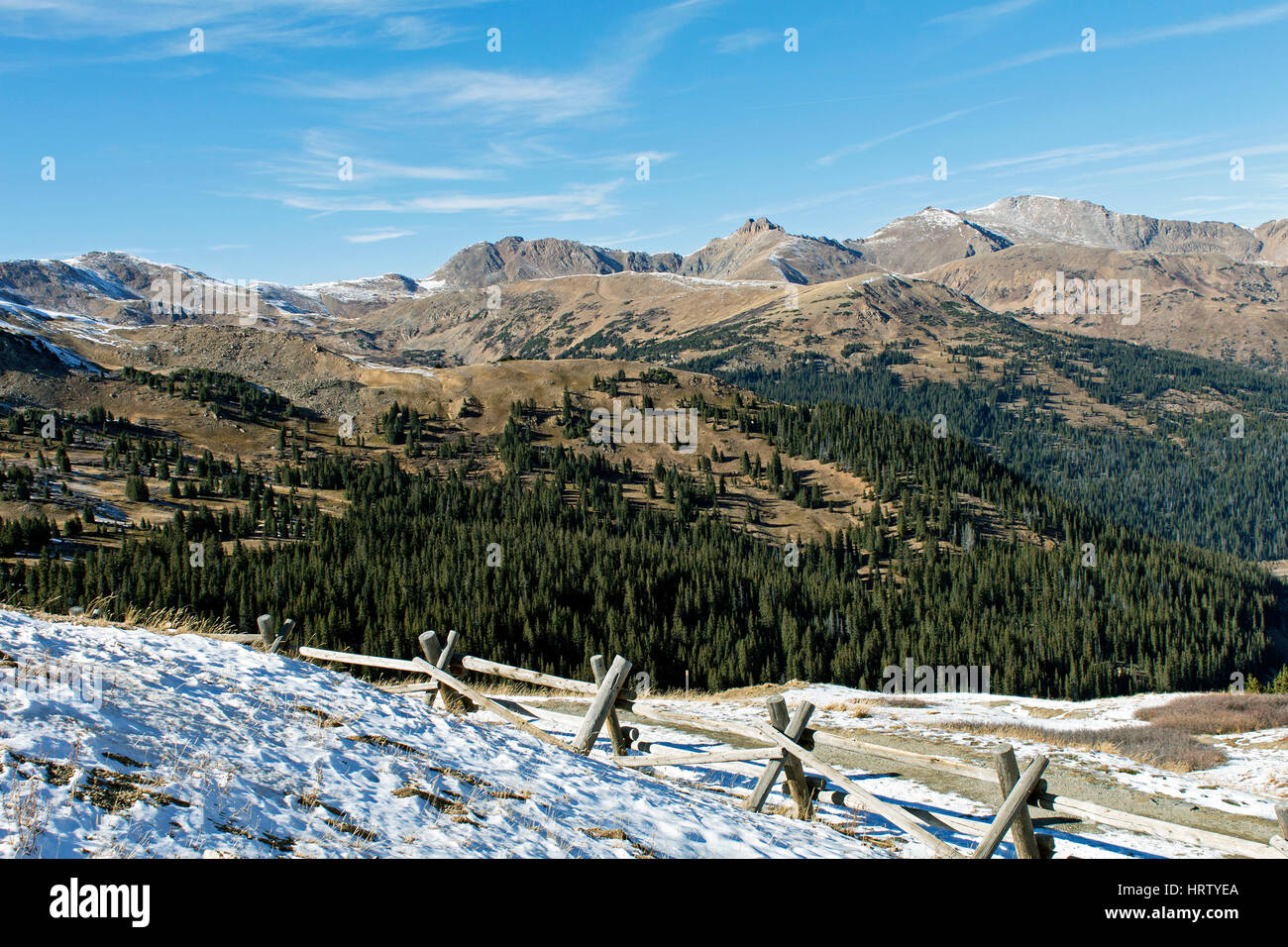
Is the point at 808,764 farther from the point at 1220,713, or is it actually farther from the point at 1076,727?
the point at 1220,713

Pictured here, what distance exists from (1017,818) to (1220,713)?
29470 millimetres

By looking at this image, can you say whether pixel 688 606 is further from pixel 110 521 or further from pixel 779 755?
pixel 779 755

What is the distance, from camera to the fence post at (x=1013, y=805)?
1227cm

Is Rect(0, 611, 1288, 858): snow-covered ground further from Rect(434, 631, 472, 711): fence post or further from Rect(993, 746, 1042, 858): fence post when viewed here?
Rect(993, 746, 1042, 858): fence post

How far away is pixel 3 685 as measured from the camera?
1216 centimetres

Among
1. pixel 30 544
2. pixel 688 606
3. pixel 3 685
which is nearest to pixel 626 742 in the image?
pixel 3 685

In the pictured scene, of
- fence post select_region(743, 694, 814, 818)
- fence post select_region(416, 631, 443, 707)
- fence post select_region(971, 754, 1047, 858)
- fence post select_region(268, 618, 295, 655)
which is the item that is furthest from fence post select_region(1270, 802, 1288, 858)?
fence post select_region(268, 618, 295, 655)

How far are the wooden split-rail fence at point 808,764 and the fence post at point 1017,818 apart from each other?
2 centimetres

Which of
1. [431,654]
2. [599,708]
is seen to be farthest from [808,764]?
[431,654]

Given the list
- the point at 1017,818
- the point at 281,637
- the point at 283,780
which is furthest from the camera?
the point at 281,637

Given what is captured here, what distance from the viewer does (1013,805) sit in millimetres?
12375

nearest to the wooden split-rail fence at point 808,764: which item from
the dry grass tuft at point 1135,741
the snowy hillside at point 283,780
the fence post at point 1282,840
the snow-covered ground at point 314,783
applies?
the fence post at point 1282,840
